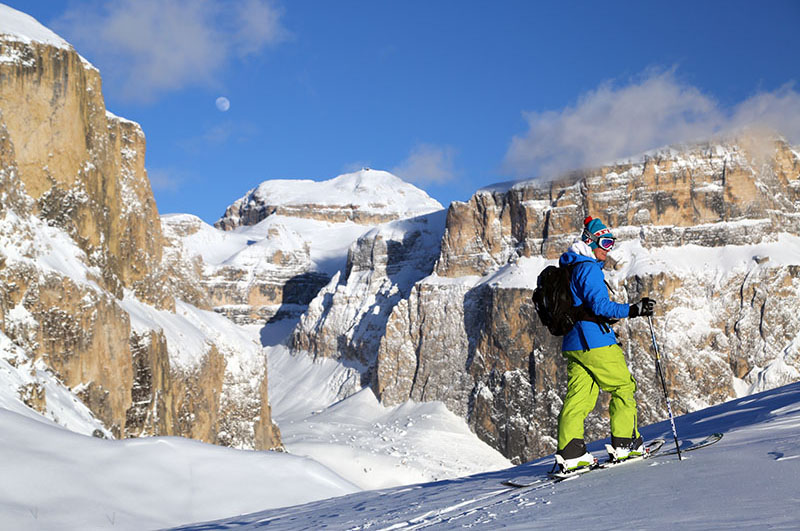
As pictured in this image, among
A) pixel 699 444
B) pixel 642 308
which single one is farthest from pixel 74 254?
pixel 699 444

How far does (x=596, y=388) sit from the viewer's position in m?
6.51

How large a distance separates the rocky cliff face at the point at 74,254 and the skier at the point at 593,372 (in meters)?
16.0

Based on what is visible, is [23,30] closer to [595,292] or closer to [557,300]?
[557,300]

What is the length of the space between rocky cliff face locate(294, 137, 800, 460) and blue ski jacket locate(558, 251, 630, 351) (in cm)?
6596

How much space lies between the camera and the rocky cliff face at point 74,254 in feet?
81.7

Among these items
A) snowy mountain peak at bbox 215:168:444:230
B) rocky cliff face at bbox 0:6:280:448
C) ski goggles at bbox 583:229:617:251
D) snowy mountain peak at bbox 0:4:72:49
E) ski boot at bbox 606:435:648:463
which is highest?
snowy mountain peak at bbox 215:168:444:230

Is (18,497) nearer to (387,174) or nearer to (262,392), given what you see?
(262,392)

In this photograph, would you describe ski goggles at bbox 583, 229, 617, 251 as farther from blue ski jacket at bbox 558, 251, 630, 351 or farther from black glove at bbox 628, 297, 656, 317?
black glove at bbox 628, 297, 656, 317

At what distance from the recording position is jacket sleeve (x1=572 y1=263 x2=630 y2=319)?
6207 millimetres

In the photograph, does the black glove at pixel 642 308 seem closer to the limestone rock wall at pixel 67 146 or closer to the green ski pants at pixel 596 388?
the green ski pants at pixel 596 388

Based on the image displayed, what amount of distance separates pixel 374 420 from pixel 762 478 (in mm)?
84778

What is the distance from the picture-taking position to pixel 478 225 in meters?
92.8

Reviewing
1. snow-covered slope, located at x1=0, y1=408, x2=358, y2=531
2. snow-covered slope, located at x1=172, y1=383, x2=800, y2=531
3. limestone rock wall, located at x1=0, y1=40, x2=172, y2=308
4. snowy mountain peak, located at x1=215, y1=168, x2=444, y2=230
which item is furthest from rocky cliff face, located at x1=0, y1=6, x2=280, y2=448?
snowy mountain peak, located at x1=215, y1=168, x2=444, y2=230

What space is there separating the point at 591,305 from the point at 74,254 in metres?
26.2
